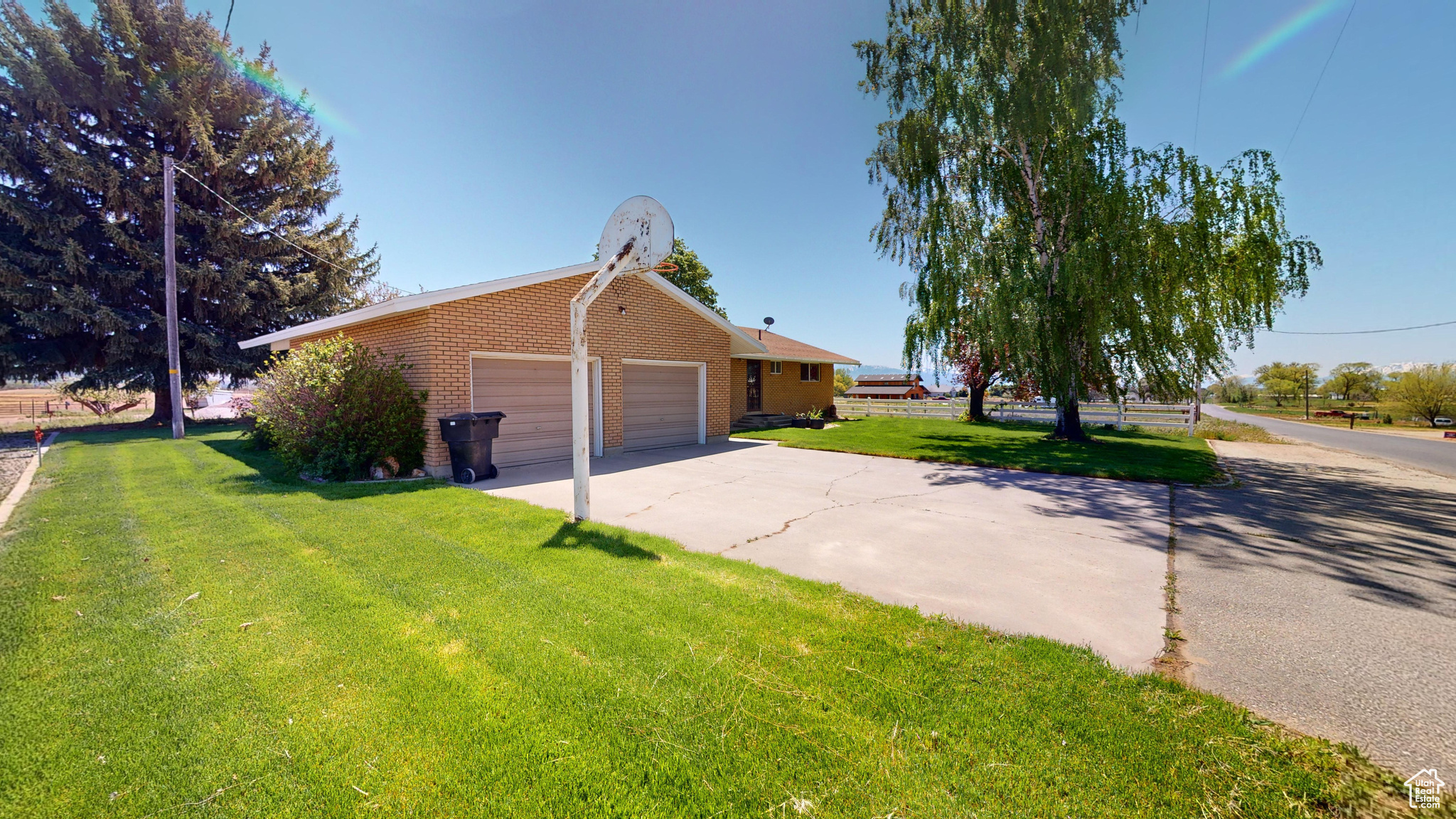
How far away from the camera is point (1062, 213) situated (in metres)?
11.8

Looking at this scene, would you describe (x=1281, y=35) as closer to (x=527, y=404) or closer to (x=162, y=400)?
(x=527, y=404)

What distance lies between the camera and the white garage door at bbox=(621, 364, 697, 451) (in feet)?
37.0

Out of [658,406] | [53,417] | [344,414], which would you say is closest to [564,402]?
[658,406]

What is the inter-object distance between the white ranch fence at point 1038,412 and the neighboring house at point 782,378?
2.68 meters

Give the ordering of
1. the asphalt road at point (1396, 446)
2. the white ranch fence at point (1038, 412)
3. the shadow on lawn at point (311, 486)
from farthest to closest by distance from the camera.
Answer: the white ranch fence at point (1038, 412), the asphalt road at point (1396, 446), the shadow on lawn at point (311, 486)

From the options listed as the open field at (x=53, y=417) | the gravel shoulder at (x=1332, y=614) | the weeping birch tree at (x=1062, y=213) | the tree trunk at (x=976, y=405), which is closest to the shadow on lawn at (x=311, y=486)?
→ the gravel shoulder at (x=1332, y=614)

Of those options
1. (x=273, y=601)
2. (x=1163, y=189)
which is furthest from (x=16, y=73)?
(x=1163, y=189)

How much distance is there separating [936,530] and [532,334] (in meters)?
7.33

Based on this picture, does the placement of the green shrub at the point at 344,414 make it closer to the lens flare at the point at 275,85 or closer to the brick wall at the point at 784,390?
the brick wall at the point at 784,390

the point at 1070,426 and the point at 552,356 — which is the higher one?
the point at 552,356

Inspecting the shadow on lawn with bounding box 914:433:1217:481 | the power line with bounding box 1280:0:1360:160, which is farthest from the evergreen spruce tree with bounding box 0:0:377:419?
the power line with bounding box 1280:0:1360:160

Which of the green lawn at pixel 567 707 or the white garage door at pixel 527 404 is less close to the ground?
the white garage door at pixel 527 404

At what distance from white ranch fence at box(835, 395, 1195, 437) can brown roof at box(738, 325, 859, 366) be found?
3.18 m

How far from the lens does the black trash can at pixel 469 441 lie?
7.79 m
